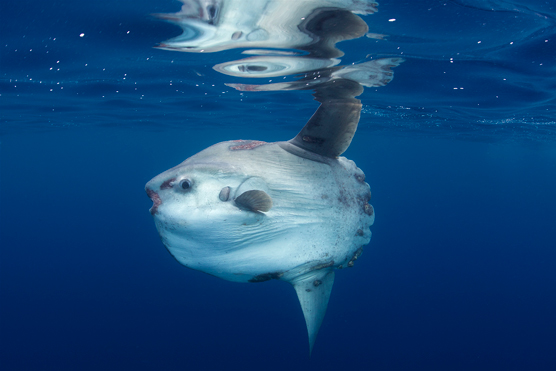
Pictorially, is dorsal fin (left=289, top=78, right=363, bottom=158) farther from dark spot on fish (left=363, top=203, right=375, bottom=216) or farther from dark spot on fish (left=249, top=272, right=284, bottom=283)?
dark spot on fish (left=249, top=272, right=284, bottom=283)

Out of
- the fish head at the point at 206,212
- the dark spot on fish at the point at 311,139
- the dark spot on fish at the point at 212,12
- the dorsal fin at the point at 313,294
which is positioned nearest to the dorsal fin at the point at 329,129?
the dark spot on fish at the point at 311,139

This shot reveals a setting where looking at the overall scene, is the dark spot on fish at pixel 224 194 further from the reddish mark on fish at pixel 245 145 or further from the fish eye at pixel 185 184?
the reddish mark on fish at pixel 245 145

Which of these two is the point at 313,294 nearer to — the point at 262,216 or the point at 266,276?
the point at 266,276

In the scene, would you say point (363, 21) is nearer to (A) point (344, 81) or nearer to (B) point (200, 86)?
(A) point (344, 81)

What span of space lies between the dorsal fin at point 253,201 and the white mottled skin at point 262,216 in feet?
0.21

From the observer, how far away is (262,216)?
2979 mm

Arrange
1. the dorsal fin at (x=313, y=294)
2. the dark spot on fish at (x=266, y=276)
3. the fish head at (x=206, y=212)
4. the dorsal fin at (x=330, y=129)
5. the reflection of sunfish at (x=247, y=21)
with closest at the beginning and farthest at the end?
1. the fish head at (x=206, y=212)
2. the dark spot on fish at (x=266, y=276)
3. the dorsal fin at (x=313, y=294)
4. the dorsal fin at (x=330, y=129)
5. the reflection of sunfish at (x=247, y=21)

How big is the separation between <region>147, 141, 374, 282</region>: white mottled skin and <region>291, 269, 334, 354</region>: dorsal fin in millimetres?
140

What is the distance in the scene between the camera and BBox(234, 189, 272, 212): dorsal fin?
277 centimetres

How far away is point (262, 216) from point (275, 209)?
183 mm

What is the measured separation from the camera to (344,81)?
7027mm

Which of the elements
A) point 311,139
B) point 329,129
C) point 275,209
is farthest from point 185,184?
point 329,129

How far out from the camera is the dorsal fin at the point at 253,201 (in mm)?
2773

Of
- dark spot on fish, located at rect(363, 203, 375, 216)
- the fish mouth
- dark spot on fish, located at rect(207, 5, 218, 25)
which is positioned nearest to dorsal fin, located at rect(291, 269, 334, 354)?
dark spot on fish, located at rect(363, 203, 375, 216)
